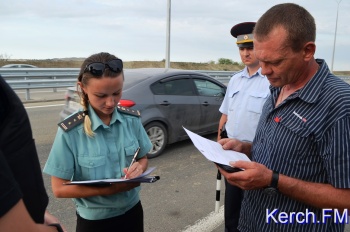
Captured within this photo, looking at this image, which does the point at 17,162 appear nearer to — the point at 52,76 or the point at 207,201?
the point at 207,201

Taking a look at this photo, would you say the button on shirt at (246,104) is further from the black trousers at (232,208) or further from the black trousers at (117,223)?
the black trousers at (117,223)

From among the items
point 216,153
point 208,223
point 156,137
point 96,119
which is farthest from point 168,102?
point 216,153

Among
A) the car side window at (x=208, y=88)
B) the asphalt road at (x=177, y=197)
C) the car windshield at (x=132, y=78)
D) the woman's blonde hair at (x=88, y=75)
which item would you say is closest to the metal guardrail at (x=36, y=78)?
the asphalt road at (x=177, y=197)

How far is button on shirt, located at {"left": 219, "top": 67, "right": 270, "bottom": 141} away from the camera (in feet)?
8.75

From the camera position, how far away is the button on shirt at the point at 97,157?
1665 mm

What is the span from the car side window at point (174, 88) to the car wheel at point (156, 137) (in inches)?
24.4

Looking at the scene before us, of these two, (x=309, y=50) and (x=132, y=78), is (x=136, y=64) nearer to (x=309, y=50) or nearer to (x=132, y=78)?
(x=132, y=78)

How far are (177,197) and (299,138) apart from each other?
2732mm

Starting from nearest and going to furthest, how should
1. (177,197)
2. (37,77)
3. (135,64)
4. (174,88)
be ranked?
(177,197) < (174,88) < (37,77) < (135,64)

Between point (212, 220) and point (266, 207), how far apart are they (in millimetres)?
1891

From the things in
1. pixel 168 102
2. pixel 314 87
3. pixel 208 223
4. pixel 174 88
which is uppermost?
pixel 314 87

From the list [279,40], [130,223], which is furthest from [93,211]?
[279,40]

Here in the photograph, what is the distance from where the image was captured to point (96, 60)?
184 cm

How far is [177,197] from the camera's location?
3.86 meters
